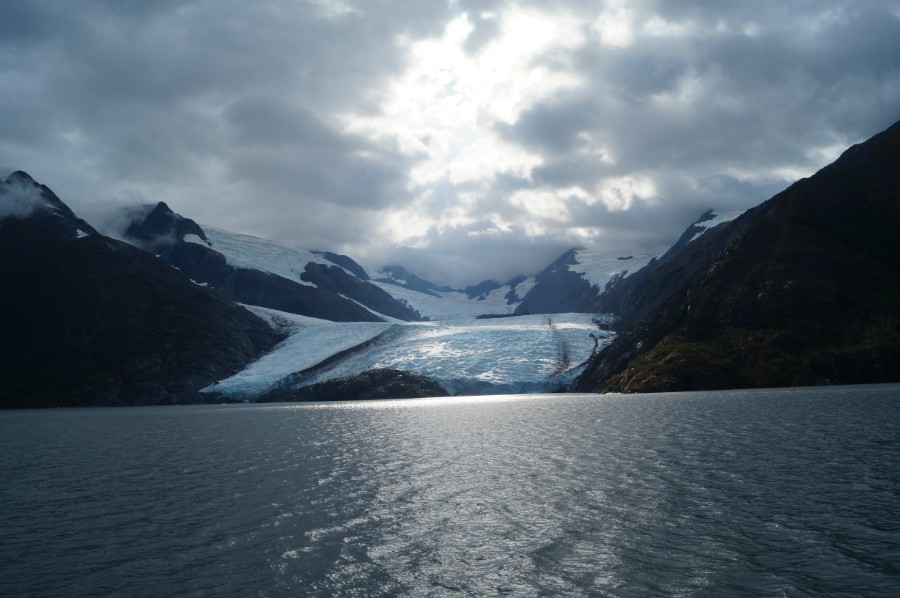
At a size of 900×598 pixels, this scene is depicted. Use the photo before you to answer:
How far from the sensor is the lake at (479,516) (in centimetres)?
2006

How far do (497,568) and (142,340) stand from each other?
7692 inches

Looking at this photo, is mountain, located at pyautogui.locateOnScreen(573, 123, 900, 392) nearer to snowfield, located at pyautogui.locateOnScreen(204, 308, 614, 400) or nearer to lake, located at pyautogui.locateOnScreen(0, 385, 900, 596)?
snowfield, located at pyautogui.locateOnScreen(204, 308, 614, 400)

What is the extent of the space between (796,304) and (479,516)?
408 ft

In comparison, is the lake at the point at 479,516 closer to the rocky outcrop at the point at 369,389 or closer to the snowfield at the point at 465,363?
the rocky outcrop at the point at 369,389

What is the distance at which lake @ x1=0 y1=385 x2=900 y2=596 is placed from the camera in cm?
2006

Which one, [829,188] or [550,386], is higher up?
[829,188]

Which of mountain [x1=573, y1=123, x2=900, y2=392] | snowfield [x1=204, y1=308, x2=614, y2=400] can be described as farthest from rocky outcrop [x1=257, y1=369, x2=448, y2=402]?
mountain [x1=573, y1=123, x2=900, y2=392]

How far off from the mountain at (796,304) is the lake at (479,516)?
220 feet

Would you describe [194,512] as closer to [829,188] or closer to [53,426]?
[53,426]

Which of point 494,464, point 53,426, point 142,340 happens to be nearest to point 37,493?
point 494,464

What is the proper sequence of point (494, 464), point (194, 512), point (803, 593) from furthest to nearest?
point (494, 464)
point (194, 512)
point (803, 593)

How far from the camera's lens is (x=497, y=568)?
21.2 metres

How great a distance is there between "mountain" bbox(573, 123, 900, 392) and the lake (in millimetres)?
66932

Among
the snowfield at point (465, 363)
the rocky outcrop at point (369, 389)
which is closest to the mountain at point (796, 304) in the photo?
the snowfield at point (465, 363)
